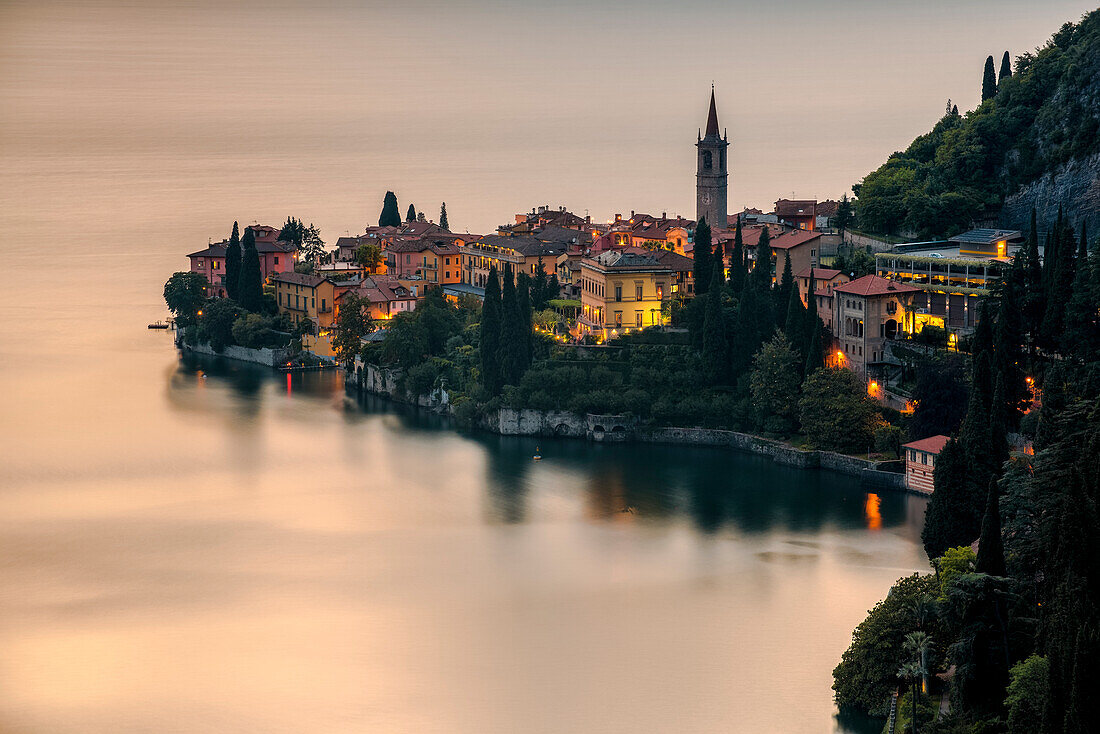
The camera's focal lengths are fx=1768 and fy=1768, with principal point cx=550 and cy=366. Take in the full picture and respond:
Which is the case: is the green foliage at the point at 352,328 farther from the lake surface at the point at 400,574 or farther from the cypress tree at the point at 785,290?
the cypress tree at the point at 785,290

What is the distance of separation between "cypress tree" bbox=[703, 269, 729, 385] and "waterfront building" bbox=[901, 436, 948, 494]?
612cm

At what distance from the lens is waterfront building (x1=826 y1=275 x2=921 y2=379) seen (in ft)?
128

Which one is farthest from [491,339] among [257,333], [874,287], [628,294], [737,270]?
[257,333]

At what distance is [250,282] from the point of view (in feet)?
172

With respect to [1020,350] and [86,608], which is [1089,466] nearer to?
[1020,350]

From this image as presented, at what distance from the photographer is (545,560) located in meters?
30.7

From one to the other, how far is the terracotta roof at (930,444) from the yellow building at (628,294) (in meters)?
10.5

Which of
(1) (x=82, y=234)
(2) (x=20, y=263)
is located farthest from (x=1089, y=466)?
(1) (x=82, y=234)

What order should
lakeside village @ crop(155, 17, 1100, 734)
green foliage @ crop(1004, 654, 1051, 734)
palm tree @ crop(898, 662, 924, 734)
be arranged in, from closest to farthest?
green foliage @ crop(1004, 654, 1051, 734)
palm tree @ crop(898, 662, 924, 734)
lakeside village @ crop(155, 17, 1100, 734)

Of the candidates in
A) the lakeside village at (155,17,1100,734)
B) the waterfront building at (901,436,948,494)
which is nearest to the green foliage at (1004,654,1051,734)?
the lakeside village at (155,17,1100,734)

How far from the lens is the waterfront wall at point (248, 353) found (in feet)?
165

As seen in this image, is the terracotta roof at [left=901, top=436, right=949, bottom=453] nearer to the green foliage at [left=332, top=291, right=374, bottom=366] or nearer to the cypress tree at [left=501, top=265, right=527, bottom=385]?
the cypress tree at [left=501, top=265, right=527, bottom=385]

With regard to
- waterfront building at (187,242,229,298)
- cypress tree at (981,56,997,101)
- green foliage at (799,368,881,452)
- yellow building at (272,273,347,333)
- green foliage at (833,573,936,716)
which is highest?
cypress tree at (981,56,997,101)

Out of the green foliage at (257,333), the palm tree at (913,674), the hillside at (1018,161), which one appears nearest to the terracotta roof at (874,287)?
the hillside at (1018,161)
